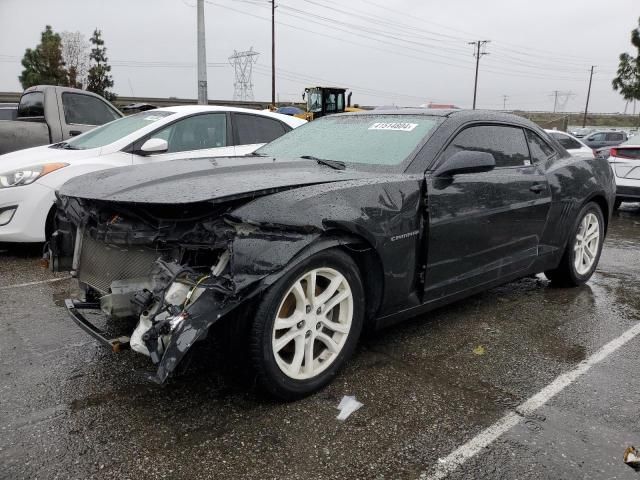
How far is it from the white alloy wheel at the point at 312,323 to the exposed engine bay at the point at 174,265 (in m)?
0.26

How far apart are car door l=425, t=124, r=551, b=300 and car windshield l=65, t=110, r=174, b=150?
12.2 feet

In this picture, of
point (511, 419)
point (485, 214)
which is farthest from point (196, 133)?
point (511, 419)

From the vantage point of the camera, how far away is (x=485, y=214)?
3580 mm

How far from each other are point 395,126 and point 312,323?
163 centimetres

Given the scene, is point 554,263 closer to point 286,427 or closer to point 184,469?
point 286,427

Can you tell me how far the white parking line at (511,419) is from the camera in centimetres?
227

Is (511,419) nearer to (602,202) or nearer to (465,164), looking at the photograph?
(465,164)

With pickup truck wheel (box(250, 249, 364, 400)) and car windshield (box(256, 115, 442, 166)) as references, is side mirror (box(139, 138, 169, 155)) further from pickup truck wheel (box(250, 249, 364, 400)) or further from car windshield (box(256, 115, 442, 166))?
pickup truck wheel (box(250, 249, 364, 400))

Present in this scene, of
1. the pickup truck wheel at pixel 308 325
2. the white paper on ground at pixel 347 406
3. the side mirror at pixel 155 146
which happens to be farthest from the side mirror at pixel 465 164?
the side mirror at pixel 155 146

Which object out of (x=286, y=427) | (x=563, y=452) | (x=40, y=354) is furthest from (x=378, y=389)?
(x=40, y=354)

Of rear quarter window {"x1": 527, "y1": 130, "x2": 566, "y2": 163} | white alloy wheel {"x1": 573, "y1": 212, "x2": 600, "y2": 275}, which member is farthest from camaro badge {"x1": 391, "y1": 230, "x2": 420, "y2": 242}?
white alloy wheel {"x1": 573, "y1": 212, "x2": 600, "y2": 275}

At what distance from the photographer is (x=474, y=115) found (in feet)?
12.6

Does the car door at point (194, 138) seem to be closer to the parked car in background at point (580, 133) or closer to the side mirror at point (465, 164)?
the side mirror at point (465, 164)

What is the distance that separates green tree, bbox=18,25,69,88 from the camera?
35.0m
